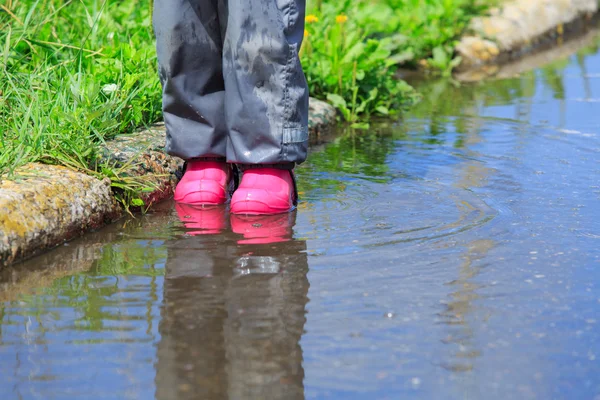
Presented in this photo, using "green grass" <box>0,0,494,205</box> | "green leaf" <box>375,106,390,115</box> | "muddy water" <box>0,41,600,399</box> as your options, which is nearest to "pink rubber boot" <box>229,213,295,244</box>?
"muddy water" <box>0,41,600,399</box>

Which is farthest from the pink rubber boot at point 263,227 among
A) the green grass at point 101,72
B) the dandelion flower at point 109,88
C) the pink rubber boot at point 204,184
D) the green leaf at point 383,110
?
the green leaf at point 383,110

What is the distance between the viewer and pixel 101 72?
3604 mm

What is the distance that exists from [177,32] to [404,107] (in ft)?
8.20

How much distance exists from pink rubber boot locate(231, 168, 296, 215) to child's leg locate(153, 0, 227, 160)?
178 mm

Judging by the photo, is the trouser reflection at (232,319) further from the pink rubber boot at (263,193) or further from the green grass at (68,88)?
the green grass at (68,88)

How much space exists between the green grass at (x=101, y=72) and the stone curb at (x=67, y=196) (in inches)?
2.6

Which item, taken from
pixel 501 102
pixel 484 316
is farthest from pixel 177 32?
pixel 501 102

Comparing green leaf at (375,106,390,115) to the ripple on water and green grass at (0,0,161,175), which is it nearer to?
green grass at (0,0,161,175)

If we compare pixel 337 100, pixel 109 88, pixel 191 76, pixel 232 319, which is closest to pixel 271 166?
pixel 191 76

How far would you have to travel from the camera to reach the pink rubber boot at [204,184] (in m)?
3.07

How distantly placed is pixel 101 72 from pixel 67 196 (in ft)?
3.31

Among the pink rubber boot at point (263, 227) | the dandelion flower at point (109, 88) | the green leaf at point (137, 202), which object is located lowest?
the pink rubber boot at point (263, 227)

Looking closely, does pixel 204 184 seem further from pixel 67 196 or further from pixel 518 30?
pixel 518 30

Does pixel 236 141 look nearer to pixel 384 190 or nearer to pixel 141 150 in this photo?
pixel 141 150
